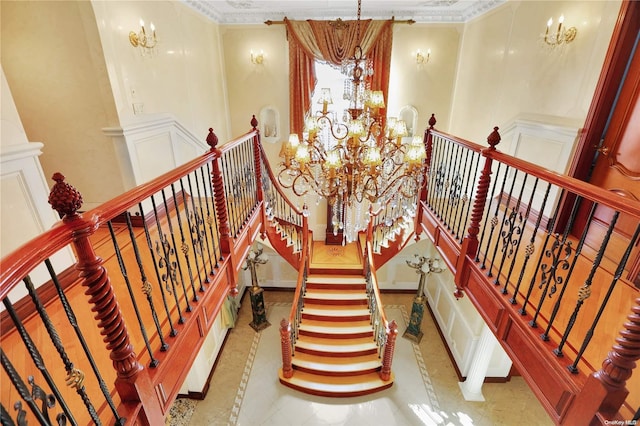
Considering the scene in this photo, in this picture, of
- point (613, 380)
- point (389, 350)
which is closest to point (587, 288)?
point (613, 380)

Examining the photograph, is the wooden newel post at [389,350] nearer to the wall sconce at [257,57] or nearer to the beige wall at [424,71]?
the beige wall at [424,71]

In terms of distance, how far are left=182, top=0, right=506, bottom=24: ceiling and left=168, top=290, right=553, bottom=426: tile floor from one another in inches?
254

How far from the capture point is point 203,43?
5.52 meters

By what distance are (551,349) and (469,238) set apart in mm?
1172

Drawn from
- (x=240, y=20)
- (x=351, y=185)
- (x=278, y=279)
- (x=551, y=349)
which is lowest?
(x=278, y=279)

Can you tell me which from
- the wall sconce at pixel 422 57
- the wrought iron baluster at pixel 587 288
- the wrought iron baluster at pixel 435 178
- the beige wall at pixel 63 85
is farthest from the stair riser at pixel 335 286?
the wall sconce at pixel 422 57

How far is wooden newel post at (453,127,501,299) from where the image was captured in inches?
102

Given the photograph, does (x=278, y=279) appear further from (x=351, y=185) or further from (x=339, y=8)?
(x=339, y=8)

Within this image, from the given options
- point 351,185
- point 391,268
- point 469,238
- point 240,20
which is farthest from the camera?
point 391,268

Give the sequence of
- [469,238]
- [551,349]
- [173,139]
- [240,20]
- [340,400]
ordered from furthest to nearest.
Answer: [240,20], [340,400], [173,139], [469,238], [551,349]

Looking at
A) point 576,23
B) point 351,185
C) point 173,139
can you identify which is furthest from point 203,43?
point 576,23

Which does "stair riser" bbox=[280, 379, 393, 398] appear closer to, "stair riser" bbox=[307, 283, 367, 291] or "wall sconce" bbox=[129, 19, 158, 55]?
"stair riser" bbox=[307, 283, 367, 291]

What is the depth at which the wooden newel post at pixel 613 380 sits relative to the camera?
1.31m

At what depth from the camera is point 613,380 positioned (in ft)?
4.59
